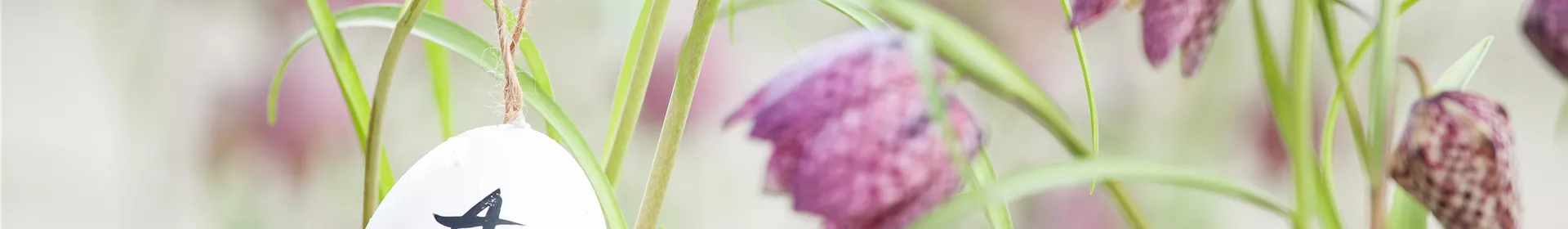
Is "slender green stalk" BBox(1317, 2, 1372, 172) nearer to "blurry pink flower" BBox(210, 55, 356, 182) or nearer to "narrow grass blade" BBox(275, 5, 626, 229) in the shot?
"narrow grass blade" BBox(275, 5, 626, 229)

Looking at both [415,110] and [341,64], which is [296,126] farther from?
[341,64]

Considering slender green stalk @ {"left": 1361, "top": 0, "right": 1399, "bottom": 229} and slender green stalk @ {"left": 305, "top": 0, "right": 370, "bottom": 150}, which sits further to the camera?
slender green stalk @ {"left": 305, "top": 0, "right": 370, "bottom": 150}

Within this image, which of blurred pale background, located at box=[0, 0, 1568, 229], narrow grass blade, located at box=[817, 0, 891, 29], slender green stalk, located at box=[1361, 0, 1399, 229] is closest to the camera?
slender green stalk, located at box=[1361, 0, 1399, 229]

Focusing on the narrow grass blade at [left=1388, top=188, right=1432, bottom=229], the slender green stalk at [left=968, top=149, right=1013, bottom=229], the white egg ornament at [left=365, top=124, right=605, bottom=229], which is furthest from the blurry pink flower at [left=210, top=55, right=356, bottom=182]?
the narrow grass blade at [left=1388, top=188, right=1432, bottom=229]

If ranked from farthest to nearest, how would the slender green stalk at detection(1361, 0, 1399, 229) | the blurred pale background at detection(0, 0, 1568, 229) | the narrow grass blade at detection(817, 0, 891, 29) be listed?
1. the blurred pale background at detection(0, 0, 1568, 229)
2. the narrow grass blade at detection(817, 0, 891, 29)
3. the slender green stalk at detection(1361, 0, 1399, 229)

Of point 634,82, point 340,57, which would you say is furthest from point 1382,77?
point 340,57

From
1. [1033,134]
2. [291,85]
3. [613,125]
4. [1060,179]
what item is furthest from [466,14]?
[1060,179]

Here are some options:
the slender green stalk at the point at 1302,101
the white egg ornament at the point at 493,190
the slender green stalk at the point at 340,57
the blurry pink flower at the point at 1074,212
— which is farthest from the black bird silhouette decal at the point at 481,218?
the blurry pink flower at the point at 1074,212
